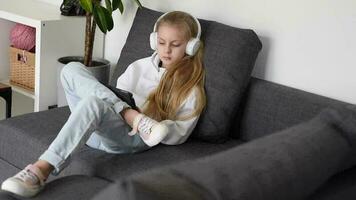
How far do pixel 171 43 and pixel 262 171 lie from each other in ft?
3.75

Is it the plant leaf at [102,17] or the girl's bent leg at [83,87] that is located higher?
the plant leaf at [102,17]

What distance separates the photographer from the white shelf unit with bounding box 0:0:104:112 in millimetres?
2537

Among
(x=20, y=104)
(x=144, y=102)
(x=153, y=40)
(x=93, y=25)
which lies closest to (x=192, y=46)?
(x=153, y=40)

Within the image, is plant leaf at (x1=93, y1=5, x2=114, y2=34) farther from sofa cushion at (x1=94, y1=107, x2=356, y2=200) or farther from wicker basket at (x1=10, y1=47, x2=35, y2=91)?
sofa cushion at (x1=94, y1=107, x2=356, y2=200)

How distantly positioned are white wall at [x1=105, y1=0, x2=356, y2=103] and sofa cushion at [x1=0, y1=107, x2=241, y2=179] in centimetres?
39

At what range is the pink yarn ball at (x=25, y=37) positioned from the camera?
273cm

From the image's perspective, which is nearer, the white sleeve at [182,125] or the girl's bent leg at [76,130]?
the girl's bent leg at [76,130]

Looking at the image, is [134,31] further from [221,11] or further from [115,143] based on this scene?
[115,143]

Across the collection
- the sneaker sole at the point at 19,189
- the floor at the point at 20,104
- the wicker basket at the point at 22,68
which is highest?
the sneaker sole at the point at 19,189

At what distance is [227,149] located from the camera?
5.21 feet

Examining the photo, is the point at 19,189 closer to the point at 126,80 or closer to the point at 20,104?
the point at 126,80

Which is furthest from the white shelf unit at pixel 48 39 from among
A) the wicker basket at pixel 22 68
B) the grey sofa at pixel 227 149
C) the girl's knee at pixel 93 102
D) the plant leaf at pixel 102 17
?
the girl's knee at pixel 93 102

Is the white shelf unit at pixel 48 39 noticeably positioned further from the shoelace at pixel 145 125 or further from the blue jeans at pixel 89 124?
the shoelace at pixel 145 125

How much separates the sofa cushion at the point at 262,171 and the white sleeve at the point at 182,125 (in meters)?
0.78
